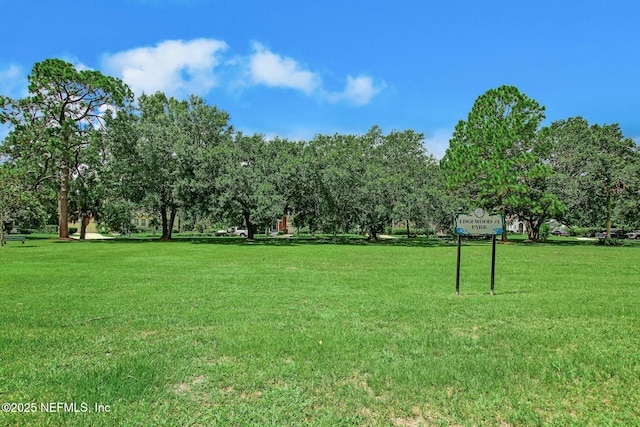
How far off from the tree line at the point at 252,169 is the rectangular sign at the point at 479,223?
20197mm

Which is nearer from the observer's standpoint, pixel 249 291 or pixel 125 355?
pixel 125 355

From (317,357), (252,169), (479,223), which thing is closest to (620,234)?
(252,169)

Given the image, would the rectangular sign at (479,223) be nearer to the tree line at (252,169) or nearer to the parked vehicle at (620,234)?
the tree line at (252,169)

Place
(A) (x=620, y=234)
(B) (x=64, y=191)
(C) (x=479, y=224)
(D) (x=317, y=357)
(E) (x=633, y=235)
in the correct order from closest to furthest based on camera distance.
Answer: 1. (D) (x=317, y=357)
2. (C) (x=479, y=224)
3. (B) (x=64, y=191)
4. (E) (x=633, y=235)
5. (A) (x=620, y=234)

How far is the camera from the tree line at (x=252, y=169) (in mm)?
28125

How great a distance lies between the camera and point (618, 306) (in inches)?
250

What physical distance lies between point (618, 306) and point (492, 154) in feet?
87.0

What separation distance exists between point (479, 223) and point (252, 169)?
939 inches

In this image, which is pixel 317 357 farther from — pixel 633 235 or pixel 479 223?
pixel 633 235

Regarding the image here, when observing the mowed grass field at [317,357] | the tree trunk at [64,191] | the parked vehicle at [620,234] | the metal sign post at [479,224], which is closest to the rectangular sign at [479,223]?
the metal sign post at [479,224]

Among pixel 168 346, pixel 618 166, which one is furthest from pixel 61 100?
pixel 618 166

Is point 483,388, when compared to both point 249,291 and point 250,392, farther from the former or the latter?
point 249,291

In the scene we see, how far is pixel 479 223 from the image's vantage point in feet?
24.0

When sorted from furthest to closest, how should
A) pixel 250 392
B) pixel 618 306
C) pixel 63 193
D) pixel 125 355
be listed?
pixel 63 193 → pixel 618 306 → pixel 125 355 → pixel 250 392
